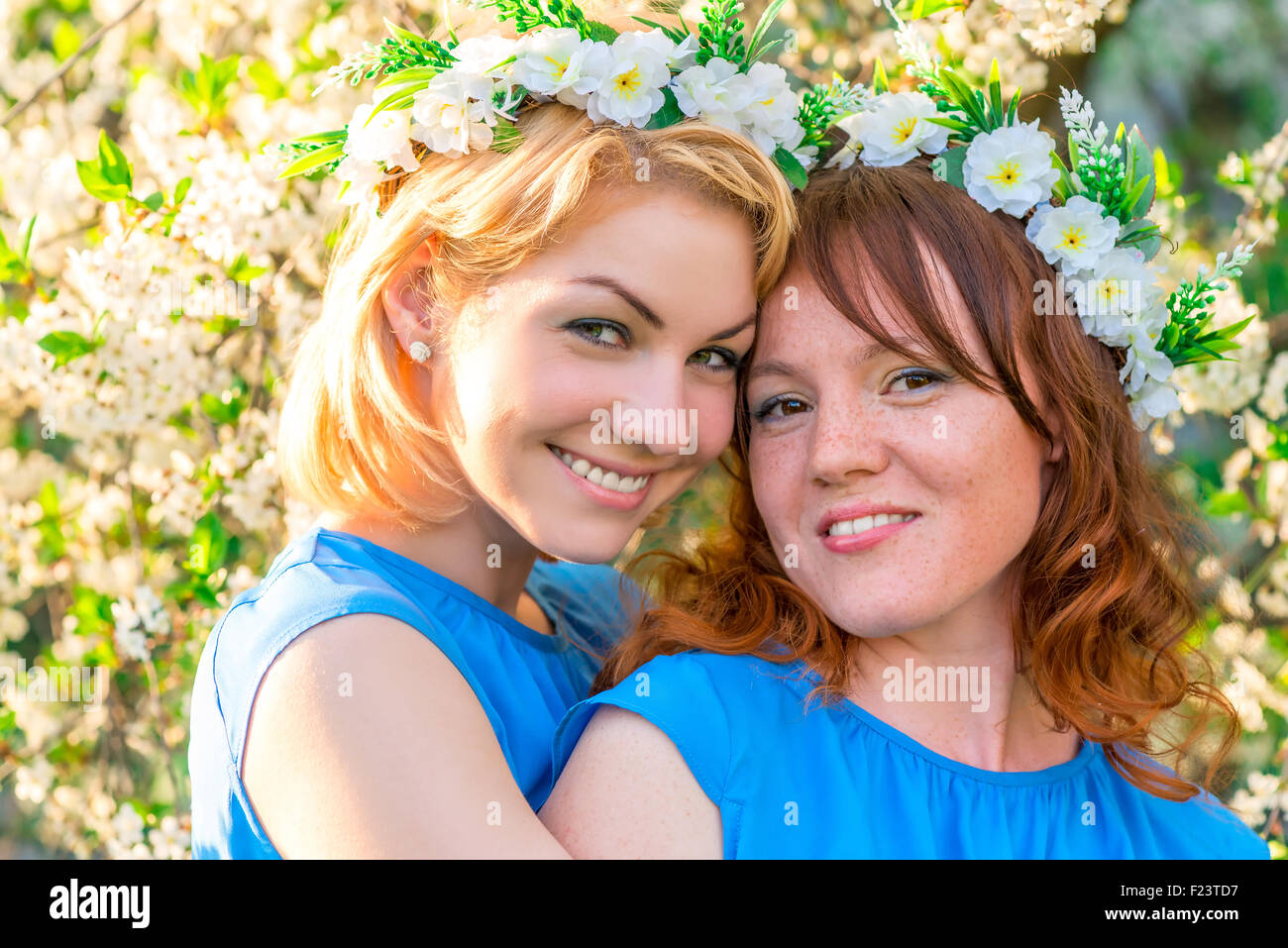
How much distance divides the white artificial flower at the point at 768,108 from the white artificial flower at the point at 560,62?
0.24 meters

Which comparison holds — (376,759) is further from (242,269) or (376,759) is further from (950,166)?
(242,269)

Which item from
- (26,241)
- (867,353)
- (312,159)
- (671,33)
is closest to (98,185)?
(26,241)

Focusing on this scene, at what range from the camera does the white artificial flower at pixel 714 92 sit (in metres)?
1.80

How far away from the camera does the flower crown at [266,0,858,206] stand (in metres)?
1.73

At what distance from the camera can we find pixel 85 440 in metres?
2.68

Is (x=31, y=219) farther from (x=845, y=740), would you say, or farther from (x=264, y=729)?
(x=845, y=740)

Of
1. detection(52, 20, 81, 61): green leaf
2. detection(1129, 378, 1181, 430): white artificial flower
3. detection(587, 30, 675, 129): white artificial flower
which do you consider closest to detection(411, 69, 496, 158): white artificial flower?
detection(587, 30, 675, 129): white artificial flower

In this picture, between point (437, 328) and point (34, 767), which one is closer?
point (437, 328)

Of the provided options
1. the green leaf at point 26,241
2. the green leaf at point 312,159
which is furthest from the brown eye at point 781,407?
the green leaf at point 26,241

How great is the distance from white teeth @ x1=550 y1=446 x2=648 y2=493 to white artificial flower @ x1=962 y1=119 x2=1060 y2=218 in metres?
0.72

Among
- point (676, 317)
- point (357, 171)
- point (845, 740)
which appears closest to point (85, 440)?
point (357, 171)

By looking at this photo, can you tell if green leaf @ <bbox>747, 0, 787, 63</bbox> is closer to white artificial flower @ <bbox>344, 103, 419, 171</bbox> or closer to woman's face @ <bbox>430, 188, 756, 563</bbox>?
woman's face @ <bbox>430, 188, 756, 563</bbox>

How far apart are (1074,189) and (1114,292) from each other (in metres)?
0.21
